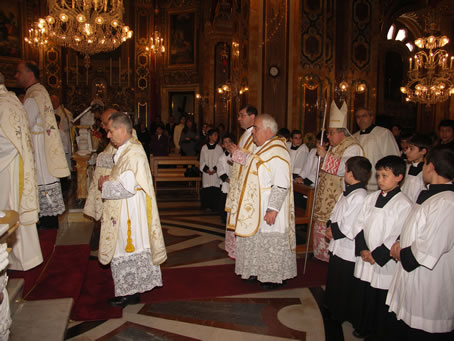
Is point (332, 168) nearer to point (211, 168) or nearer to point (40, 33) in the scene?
point (211, 168)

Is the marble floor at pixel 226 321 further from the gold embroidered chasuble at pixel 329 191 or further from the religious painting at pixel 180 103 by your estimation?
the religious painting at pixel 180 103

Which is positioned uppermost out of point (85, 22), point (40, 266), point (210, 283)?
point (85, 22)

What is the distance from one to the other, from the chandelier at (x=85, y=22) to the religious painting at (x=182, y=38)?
477 inches

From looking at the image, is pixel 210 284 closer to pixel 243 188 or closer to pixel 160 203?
pixel 243 188

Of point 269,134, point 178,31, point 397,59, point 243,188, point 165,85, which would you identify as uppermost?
point 178,31

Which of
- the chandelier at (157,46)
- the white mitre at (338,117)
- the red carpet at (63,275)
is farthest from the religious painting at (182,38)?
the red carpet at (63,275)

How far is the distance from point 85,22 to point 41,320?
7.27 m

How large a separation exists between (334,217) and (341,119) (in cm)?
159

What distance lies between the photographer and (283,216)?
4.13 metres

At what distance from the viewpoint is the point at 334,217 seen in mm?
3514

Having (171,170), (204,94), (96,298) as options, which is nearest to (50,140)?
(96,298)

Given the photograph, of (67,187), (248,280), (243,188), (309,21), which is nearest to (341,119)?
(243,188)

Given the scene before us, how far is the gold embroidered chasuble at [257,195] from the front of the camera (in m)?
4.07

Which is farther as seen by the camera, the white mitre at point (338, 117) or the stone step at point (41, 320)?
the white mitre at point (338, 117)
